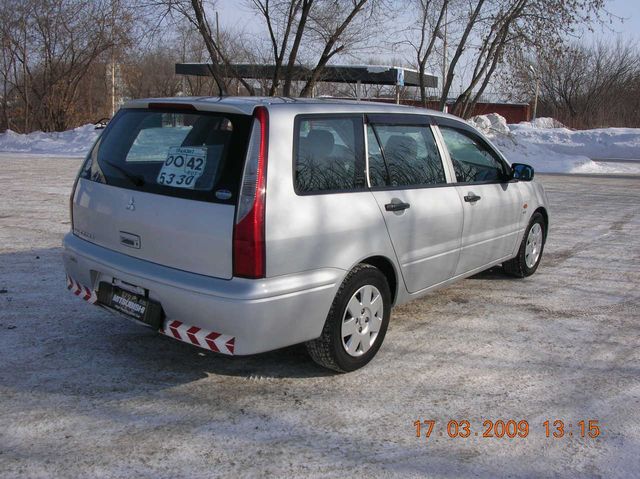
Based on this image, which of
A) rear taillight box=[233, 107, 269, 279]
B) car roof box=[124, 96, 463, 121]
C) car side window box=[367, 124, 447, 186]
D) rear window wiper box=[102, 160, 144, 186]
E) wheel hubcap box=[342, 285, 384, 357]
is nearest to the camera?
rear taillight box=[233, 107, 269, 279]

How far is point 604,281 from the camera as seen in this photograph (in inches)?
258

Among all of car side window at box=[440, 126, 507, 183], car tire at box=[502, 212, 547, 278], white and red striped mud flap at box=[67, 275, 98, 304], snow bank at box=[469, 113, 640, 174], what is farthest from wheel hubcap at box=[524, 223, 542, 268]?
snow bank at box=[469, 113, 640, 174]

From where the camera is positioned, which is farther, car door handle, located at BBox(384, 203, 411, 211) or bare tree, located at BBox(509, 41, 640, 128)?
bare tree, located at BBox(509, 41, 640, 128)

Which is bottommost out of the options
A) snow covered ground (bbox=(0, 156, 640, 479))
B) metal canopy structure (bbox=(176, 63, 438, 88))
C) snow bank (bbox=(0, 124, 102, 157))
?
snow covered ground (bbox=(0, 156, 640, 479))

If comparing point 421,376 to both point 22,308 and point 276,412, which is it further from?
point 22,308

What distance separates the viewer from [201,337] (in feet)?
11.6

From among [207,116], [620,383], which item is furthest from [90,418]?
[620,383]

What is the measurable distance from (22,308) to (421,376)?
3.23 meters

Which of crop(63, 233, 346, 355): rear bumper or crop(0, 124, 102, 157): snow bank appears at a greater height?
crop(0, 124, 102, 157): snow bank

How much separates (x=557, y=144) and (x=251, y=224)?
28.8 metres

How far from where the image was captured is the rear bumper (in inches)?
134

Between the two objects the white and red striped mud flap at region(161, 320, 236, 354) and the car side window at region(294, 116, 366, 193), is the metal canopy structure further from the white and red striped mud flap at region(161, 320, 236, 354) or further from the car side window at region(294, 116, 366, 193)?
Answer: the white and red striped mud flap at region(161, 320, 236, 354)

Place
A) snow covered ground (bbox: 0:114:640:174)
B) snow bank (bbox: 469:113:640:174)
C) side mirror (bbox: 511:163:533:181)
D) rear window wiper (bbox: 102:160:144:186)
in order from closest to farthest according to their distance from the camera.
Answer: rear window wiper (bbox: 102:160:144:186) < side mirror (bbox: 511:163:533:181) < snow covered ground (bbox: 0:114:640:174) < snow bank (bbox: 469:113:640:174)

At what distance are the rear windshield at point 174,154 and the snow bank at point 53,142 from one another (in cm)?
1964
